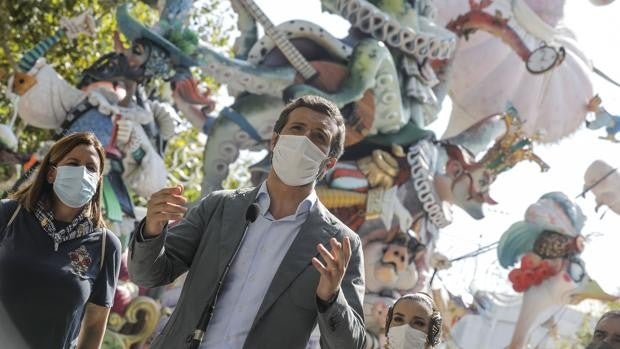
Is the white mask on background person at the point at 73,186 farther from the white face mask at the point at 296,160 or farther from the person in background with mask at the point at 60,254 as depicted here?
the white face mask at the point at 296,160

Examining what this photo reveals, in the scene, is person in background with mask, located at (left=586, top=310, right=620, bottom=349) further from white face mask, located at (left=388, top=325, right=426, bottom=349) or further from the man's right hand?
the man's right hand

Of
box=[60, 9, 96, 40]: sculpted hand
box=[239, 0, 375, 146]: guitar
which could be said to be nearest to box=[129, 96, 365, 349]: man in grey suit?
box=[239, 0, 375, 146]: guitar

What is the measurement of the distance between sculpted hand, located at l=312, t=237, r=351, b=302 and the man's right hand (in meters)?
0.34

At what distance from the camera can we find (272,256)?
247 cm

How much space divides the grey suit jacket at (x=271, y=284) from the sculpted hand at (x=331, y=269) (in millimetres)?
40

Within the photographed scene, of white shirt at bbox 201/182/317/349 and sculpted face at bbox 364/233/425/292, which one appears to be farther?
sculpted face at bbox 364/233/425/292

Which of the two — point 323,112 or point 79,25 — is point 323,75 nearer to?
point 79,25

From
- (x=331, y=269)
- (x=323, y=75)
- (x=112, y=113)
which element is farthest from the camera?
(x=323, y=75)

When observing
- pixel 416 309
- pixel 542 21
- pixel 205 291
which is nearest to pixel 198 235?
pixel 205 291

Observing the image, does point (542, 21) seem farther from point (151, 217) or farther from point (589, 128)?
point (151, 217)

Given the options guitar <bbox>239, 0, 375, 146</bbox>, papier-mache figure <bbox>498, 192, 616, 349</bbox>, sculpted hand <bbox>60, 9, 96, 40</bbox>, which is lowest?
papier-mache figure <bbox>498, 192, 616, 349</bbox>

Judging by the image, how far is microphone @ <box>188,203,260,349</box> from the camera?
7.68 ft

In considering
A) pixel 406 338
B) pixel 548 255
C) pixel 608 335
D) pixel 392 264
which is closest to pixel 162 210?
pixel 406 338

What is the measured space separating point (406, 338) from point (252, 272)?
91cm
